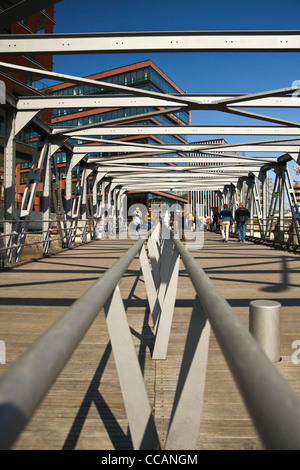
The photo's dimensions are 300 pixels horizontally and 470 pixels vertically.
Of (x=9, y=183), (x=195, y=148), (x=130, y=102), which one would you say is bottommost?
(x=9, y=183)

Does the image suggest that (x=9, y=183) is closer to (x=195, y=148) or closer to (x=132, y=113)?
(x=195, y=148)

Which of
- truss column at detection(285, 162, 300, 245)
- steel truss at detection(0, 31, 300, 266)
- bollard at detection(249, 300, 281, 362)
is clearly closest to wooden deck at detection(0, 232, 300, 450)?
bollard at detection(249, 300, 281, 362)

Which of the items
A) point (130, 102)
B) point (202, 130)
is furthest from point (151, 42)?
point (202, 130)

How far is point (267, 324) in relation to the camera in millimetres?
3178

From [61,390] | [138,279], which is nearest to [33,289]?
[138,279]

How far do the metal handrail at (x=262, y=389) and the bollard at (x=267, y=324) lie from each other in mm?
2264

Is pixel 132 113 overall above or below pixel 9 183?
above

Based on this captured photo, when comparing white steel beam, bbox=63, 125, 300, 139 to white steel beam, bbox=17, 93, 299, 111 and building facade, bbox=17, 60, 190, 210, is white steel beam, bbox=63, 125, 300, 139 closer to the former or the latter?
white steel beam, bbox=17, 93, 299, 111

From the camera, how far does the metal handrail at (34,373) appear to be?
24.6 inches

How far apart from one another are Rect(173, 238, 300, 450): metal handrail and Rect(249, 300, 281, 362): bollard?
2264 mm

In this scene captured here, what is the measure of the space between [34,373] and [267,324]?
8.97 ft

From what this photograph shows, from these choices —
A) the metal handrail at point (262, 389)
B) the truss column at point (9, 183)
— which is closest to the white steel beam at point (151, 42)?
the truss column at point (9, 183)

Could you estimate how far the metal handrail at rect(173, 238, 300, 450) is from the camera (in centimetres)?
61
